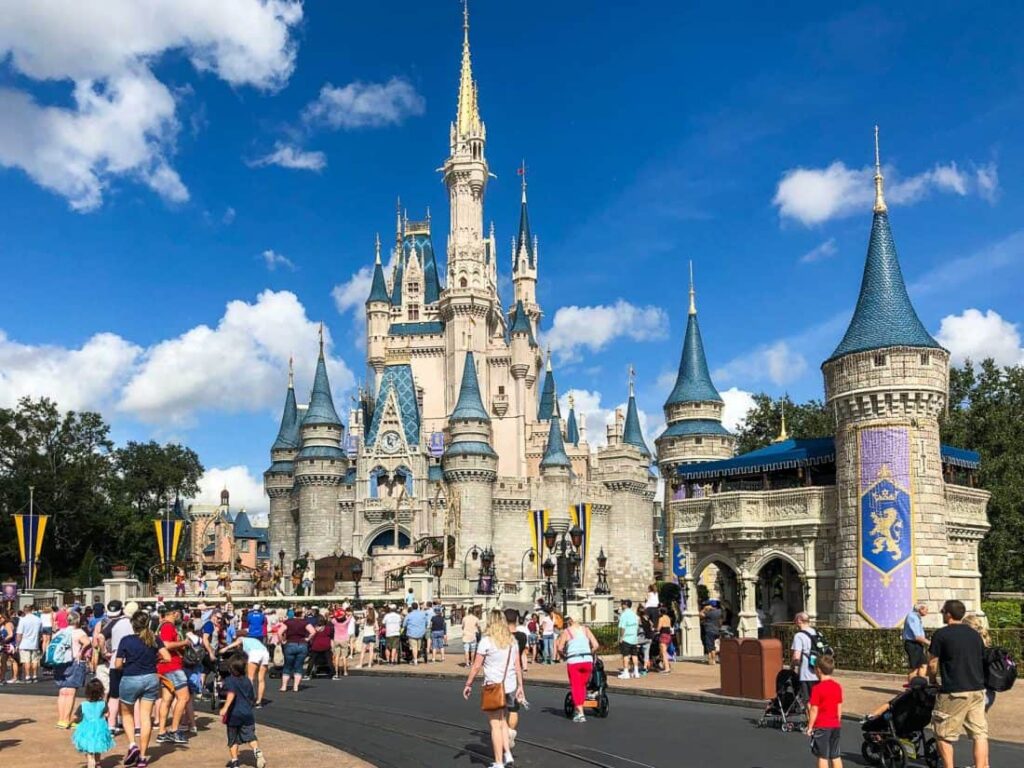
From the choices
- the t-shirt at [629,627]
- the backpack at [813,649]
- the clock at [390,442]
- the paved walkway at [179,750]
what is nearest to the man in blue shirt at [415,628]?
the t-shirt at [629,627]

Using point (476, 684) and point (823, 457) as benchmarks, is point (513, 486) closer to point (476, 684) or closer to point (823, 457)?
point (823, 457)

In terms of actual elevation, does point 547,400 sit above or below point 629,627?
above

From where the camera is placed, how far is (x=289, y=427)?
242ft

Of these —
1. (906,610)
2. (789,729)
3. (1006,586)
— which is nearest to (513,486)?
(1006,586)

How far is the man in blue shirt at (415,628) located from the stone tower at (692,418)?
20.5 meters

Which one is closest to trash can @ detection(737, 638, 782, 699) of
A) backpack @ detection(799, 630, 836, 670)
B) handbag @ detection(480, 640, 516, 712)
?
backpack @ detection(799, 630, 836, 670)

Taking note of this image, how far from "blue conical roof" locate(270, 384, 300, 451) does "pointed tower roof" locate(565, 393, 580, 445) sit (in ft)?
71.9

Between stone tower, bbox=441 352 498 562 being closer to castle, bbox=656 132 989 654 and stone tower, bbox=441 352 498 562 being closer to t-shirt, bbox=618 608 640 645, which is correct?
castle, bbox=656 132 989 654

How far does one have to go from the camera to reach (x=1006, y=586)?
49.9 m

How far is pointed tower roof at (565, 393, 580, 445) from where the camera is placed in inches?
3314

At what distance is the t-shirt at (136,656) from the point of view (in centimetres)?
1169

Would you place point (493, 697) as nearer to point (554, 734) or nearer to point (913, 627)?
point (554, 734)

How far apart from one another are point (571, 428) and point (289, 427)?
23.6 meters

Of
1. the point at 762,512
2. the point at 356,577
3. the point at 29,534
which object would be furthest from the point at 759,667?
the point at 29,534
